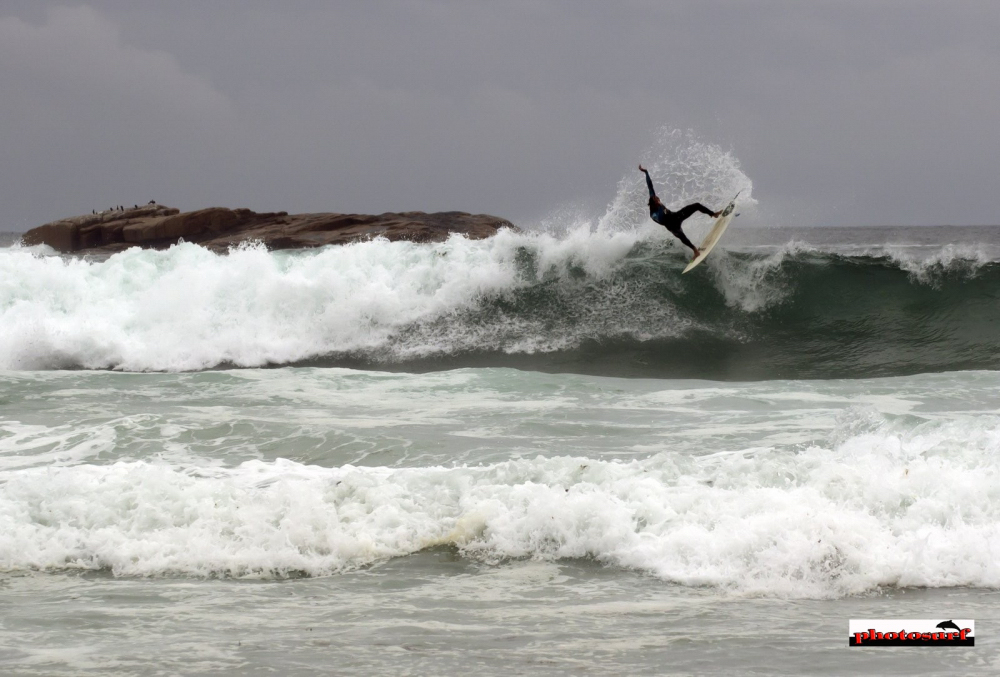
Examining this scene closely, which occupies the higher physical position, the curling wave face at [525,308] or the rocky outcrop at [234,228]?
the rocky outcrop at [234,228]

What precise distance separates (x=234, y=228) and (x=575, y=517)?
3629 centimetres

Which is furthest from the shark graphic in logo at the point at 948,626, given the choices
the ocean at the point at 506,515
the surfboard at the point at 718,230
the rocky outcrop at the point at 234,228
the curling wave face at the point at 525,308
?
the rocky outcrop at the point at 234,228

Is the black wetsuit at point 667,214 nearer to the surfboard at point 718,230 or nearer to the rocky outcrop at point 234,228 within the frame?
the surfboard at point 718,230

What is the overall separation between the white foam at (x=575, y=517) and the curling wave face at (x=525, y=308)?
254 inches

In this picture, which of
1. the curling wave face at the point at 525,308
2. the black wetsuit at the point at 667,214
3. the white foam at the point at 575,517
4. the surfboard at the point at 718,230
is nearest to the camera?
the white foam at the point at 575,517

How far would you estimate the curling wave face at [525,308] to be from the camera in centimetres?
1359

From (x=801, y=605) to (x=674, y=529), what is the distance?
39.7 inches

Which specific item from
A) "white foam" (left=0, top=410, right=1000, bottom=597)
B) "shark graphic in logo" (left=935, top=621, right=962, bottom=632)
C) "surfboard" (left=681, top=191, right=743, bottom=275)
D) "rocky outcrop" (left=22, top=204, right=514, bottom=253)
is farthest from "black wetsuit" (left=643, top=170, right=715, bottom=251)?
"rocky outcrop" (left=22, top=204, right=514, bottom=253)

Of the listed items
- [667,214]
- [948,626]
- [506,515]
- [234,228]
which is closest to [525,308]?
[667,214]

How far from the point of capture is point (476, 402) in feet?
29.9

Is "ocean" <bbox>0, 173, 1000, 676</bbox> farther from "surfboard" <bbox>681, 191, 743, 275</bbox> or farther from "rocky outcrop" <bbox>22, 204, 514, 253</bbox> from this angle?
A: "rocky outcrop" <bbox>22, 204, 514, 253</bbox>

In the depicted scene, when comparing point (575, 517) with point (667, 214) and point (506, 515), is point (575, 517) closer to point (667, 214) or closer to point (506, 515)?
point (506, 515)

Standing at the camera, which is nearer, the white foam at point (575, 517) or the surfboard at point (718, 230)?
the white foam at point (575, 517)

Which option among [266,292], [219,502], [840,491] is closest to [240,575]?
[219,502]
